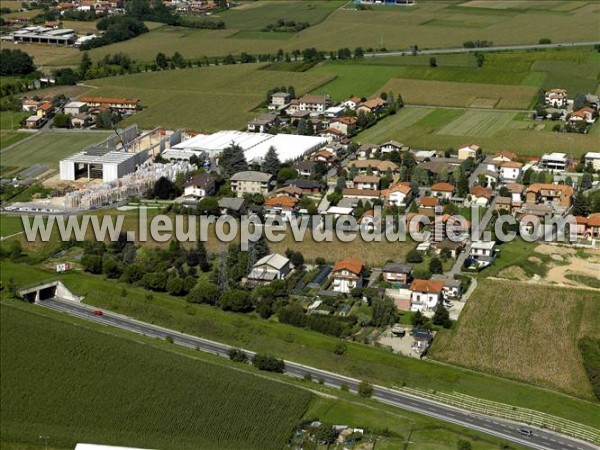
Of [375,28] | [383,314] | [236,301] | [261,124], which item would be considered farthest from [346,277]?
[375,28]

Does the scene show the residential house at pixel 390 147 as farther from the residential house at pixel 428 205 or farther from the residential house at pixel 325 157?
the residential house at pixel 428 205

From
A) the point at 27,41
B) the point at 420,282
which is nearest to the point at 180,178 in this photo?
the point at 420,282

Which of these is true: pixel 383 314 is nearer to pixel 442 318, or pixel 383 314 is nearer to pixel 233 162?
pixel 442 318

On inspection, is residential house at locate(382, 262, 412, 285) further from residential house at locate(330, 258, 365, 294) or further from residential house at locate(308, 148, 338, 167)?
residential house at locate(308, 148, 338, 167)

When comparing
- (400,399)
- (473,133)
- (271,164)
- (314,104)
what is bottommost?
(400,399)

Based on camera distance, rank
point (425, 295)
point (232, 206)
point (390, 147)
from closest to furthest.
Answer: point (425, 295)
point (232, 206)
point (390, 147)

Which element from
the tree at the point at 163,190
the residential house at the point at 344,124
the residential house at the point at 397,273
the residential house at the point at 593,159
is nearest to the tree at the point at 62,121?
the residential house at the point at 344,124

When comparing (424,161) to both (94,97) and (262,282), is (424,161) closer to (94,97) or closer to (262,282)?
(262,282)
